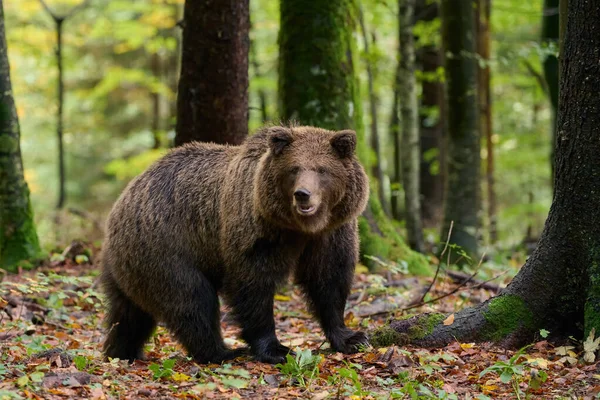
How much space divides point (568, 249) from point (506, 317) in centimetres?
78

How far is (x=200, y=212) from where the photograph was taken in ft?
21.5

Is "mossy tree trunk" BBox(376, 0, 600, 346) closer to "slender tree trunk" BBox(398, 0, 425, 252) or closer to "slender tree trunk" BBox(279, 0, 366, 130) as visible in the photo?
"slender tree trunk" BBox(279, 0, 366, 130)

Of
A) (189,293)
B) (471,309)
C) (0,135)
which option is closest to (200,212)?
(189,293)

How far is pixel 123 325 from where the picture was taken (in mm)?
6902

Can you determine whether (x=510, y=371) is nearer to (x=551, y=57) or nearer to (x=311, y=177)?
(x=311, y=177)

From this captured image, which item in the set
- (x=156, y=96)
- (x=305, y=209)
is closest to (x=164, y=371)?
(x=305, y=209)

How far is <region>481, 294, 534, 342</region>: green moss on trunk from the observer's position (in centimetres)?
581

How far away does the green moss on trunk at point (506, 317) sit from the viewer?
19.1 ft

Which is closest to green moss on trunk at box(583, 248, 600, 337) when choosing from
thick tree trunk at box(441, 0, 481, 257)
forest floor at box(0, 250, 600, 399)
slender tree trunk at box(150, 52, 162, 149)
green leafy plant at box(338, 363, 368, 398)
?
forest floor at box(0, 250, 600, 399)

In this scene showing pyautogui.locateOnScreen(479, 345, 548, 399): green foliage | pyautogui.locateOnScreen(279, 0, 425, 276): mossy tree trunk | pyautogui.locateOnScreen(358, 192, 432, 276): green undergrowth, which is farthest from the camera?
pyautogui.locateOnScreen(358, 192, 432, 276): green undergrowth

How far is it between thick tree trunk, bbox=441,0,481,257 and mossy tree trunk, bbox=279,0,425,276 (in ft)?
11.8

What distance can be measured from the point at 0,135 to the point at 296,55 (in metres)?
3.94

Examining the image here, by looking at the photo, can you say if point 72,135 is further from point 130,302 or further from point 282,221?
point 282,221

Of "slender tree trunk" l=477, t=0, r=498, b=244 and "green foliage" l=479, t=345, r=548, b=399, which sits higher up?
"slender tree trunk" l=477, t=0, r=498, b=244
